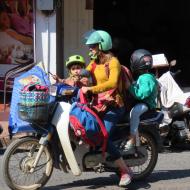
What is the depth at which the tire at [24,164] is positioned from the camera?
602cm

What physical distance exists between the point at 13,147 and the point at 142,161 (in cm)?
146

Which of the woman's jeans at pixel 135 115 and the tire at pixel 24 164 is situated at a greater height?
the woman's jeans at pixel 135 115

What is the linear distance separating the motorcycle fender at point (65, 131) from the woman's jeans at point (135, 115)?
74cm

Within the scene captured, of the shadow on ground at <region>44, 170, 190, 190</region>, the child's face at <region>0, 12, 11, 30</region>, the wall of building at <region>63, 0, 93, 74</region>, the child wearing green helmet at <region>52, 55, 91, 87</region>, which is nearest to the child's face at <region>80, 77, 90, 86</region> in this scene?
the child wearing green helmet at <region>52, 55, 91, 87</region>

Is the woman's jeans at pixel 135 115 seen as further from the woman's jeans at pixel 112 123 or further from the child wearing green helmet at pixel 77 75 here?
the child wearing green helmet at pixel 77 75

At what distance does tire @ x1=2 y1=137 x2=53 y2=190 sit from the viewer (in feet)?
19.8

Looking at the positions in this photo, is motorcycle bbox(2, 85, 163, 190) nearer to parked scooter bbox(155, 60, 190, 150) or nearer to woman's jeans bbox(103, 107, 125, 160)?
woman's jeans bbox(103, 107, 125, 160)

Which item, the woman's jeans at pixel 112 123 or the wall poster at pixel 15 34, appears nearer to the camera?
the woman's jeans at pixel 112 123

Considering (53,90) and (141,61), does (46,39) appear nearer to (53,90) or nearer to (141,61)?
(141,61)

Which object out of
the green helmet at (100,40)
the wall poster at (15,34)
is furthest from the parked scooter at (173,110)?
the wall poster at (15,34)

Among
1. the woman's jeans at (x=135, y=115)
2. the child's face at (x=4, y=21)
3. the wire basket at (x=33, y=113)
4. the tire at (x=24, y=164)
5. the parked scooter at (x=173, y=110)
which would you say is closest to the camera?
the wire basket at (x=33, y=113)

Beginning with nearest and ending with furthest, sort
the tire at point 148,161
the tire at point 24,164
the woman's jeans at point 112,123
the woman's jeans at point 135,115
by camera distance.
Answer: the tire at point 24,164 → the woman's jeans at point 112,123 → the woman's jeans at point 135,115 → the tire at point 148,161

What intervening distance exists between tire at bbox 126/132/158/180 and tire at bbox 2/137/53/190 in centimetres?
112

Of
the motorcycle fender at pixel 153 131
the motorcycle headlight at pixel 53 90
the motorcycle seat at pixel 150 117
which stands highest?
the motorcycle headlight at pixel 53 90
